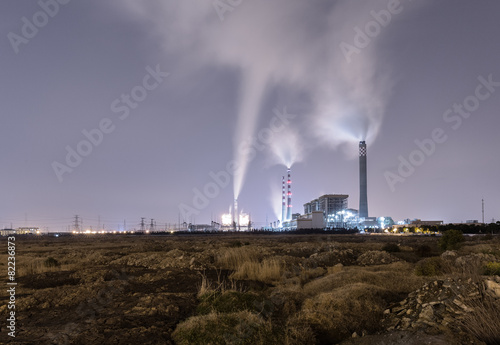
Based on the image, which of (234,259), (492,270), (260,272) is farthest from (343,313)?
(234,259)

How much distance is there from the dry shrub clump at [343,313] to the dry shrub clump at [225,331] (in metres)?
1.67

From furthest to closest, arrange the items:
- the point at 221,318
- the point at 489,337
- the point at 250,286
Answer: the point at 250,286 < the point at 221,318 < the point at 489,337

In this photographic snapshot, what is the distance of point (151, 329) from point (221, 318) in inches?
70.6

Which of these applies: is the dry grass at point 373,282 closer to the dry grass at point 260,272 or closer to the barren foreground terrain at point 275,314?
the barren foreground terrain at point 275,314

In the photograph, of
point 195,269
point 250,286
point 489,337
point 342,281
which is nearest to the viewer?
point 489,337

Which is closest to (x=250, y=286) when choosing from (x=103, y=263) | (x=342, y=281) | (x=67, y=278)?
(x=342, y=281)

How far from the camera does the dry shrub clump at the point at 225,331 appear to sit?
307 inches

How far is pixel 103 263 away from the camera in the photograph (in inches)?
A: 949

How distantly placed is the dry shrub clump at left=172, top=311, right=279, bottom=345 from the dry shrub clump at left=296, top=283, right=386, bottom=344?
1.67m

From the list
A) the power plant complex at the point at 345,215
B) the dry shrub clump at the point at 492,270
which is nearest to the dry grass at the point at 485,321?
the dry shrub clump at the point at 492,270

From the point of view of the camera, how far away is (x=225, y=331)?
806cm

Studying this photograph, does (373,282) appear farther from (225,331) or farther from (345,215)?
(345,215)

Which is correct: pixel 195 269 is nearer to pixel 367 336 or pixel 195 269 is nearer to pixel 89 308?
pixel 89 308

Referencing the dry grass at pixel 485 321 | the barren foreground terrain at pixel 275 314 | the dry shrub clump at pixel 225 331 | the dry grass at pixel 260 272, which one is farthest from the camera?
the dry grass at pixel 260 272
